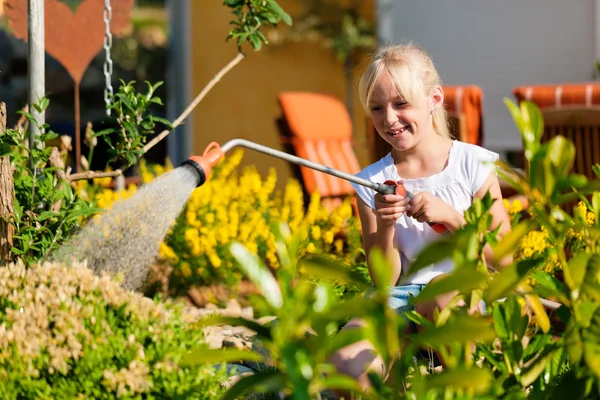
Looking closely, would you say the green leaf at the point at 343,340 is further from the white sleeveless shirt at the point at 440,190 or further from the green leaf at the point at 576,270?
the white sleeveless shirt at the point at 440,190

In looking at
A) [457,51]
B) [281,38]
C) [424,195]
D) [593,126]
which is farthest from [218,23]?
[424,195]

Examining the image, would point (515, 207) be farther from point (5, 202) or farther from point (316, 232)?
point (5, 202)

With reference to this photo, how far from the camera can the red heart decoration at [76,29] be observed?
3.94 m

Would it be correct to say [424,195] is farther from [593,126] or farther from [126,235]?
[593,126]

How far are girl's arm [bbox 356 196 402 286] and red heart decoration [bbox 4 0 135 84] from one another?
5.19 feet

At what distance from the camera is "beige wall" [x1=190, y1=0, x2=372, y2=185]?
803 centimetres

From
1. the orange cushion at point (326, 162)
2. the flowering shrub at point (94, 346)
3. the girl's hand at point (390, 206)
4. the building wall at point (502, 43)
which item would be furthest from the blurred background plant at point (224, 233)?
the building wall at point (502, 43)

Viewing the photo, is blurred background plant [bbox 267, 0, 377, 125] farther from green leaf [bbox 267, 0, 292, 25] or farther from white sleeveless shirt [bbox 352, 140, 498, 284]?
white sleeveless shirt [bbox 352, 140, 498, 284]

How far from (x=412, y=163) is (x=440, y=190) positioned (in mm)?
148

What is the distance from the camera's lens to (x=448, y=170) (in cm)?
289

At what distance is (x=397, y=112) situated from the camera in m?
2.80

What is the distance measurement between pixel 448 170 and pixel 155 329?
1.13m

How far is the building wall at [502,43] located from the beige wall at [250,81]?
0.76 m

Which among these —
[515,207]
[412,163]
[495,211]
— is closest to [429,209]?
[495,211]
